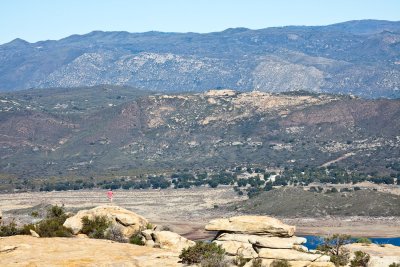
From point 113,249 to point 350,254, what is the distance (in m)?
19.3

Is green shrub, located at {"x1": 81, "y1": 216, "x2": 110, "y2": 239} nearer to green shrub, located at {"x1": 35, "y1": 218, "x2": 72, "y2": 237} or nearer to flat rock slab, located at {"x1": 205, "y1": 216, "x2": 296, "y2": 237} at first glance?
green shrub, located at {"x1": 35, "y1": 218, "x2": 72, "y2": 237}

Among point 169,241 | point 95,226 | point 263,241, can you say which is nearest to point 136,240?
point 169,241

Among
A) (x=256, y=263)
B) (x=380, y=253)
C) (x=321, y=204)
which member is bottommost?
(x=321, y=204)

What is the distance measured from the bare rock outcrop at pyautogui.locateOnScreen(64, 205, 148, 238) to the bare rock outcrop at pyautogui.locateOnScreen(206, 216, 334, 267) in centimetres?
996

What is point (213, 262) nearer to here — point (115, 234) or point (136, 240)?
point (136, 240)

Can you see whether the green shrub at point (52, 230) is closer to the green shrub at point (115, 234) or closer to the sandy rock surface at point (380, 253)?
the green shrub at point (115, 234)

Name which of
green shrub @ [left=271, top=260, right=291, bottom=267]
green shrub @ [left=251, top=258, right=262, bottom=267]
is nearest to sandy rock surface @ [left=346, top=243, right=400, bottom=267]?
green shrub @ [left=271, top=260, right=291, bottom=267]

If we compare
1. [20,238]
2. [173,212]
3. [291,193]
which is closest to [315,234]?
[291,193]

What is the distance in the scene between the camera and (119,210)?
6681 centimetres

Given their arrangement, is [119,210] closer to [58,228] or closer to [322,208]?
[58,228]

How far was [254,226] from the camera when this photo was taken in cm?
5397

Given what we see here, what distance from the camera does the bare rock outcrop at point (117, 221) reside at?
6388cm

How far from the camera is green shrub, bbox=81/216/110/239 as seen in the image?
2422 inches

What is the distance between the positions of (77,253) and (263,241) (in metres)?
12.6
